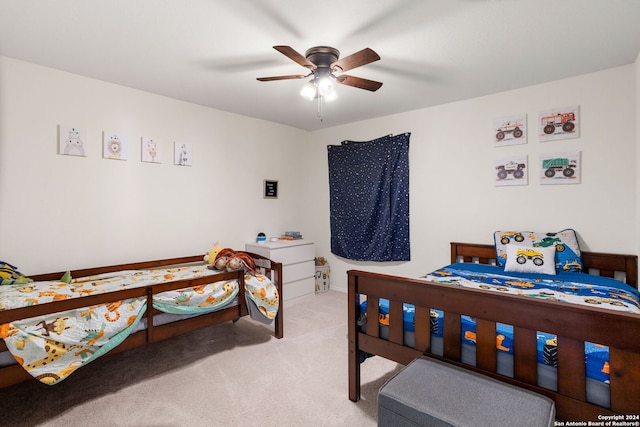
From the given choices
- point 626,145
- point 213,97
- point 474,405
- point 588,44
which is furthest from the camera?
point 213,97

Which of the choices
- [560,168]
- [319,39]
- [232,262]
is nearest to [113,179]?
[232,262]

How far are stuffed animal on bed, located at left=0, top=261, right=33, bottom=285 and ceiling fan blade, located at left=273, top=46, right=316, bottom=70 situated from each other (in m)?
2.49

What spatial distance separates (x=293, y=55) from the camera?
1.89 metres

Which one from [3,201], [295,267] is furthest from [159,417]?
[295,267]

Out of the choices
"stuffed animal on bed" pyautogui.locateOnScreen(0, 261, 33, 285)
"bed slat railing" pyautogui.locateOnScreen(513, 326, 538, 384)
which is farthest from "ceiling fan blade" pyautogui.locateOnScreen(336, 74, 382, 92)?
"stuffed animal on bed" pyautogui.locateOnScreen(0, 261, 33, 285)

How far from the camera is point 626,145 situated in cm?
260

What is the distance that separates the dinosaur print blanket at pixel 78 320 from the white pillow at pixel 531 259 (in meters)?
2.44

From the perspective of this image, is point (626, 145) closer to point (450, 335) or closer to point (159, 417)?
point (450, 335)

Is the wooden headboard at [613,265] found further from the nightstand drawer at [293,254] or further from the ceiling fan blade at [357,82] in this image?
the nightstand drawer at [293,254]

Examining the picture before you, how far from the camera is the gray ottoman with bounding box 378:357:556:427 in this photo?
1.15 meters

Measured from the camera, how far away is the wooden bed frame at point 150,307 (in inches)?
67.7

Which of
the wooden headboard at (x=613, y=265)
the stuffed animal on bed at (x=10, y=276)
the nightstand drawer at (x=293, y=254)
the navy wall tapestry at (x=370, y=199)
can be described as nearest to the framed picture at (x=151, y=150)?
the stuffed animal on bed at (x=10, y=276)

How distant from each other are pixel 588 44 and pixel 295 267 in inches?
136

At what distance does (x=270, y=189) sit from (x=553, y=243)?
321cm
